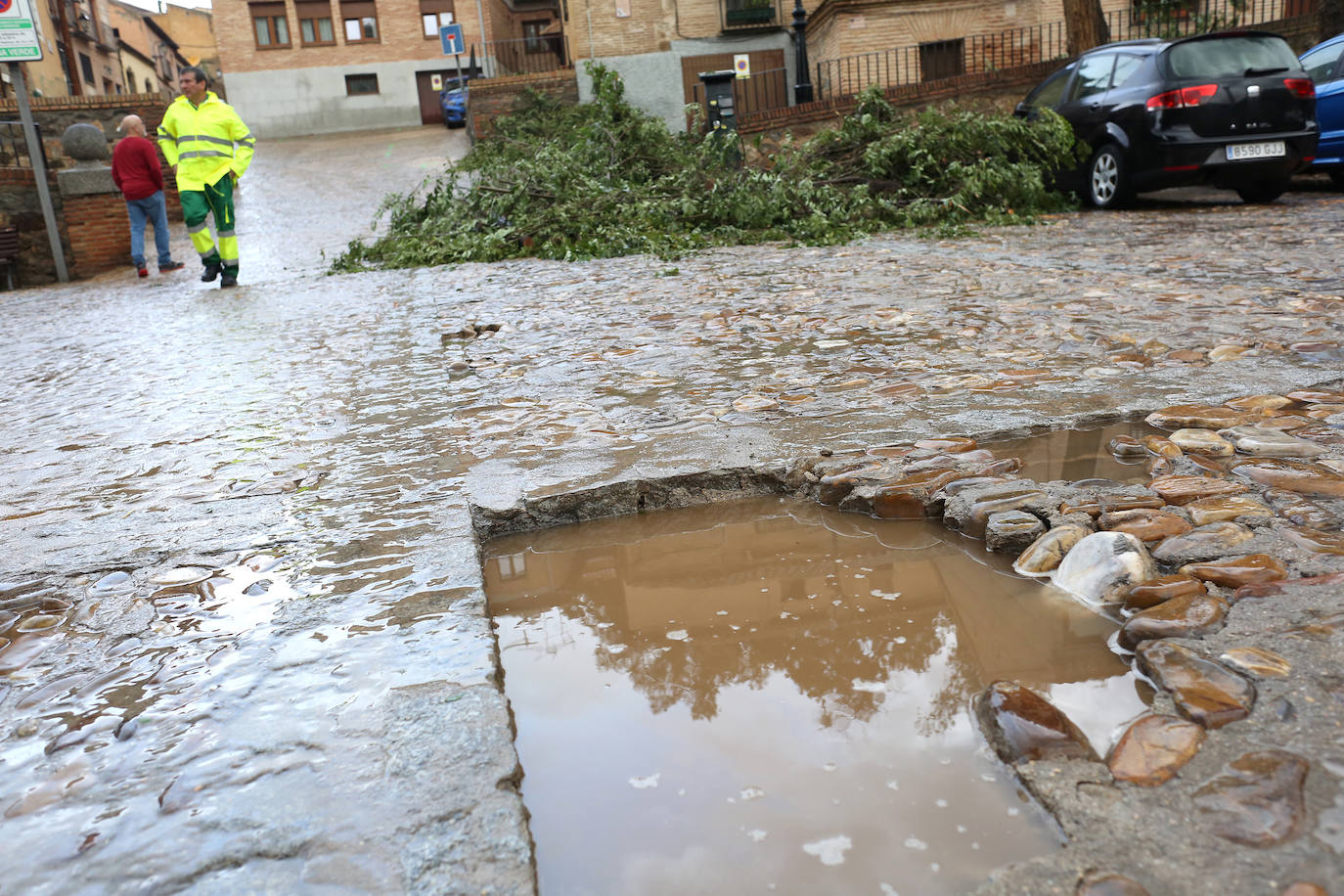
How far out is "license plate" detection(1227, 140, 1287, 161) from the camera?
9.03 metres

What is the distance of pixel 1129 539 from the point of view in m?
2.07

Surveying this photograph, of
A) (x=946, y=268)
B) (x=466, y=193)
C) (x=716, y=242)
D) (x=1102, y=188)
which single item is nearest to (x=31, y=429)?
(x=946, y=268)

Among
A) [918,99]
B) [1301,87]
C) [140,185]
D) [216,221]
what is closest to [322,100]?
[918,99]

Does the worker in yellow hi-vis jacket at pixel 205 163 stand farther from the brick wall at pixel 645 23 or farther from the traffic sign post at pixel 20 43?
the brick wall at pixel 645 23

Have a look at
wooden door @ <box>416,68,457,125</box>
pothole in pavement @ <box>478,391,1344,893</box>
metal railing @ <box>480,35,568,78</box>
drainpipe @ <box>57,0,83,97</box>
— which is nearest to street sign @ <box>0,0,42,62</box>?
pothole in pavement @ <box>478,391,1344,893</box>

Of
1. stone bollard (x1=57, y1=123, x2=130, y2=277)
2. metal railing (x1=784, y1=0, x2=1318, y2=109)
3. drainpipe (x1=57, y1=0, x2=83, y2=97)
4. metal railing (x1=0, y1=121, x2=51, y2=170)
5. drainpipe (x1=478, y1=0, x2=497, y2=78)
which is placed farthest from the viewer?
drainpipe (x1=57, y1=0, x2=83, y2=97)

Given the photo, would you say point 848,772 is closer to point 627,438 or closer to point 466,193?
point 627,438

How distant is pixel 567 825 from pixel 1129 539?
4.29 ft

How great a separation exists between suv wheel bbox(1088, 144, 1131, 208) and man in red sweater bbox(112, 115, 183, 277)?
32.0 feet

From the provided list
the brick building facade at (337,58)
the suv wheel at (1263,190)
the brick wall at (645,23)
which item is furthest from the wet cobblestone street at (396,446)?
the brick building facade at (337,58)

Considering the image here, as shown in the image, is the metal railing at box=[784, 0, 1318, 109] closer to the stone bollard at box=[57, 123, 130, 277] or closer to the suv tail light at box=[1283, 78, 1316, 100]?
the suv tail light at box=[1283, 78, 1316, 100]

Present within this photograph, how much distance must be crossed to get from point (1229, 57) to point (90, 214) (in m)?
12.3

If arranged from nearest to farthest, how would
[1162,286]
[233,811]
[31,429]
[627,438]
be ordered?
[233,811] < [627,438] < [31,429] < [1162,286]

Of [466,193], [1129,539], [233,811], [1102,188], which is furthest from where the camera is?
[466,193]
